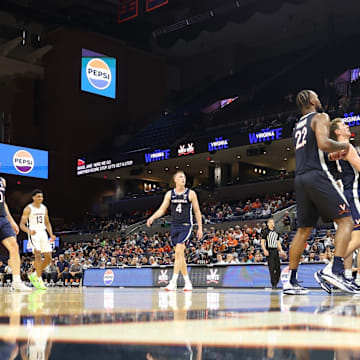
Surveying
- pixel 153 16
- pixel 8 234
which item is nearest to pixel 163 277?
pixel 8 234

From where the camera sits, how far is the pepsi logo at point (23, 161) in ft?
97.2

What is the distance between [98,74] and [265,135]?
7.94m

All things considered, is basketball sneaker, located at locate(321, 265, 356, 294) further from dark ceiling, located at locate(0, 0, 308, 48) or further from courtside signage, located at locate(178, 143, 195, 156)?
courtside signage, located at locate(178, 143, 195, 156)

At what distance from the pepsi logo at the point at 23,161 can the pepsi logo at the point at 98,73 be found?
6.91 meters

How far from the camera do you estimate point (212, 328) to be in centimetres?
227

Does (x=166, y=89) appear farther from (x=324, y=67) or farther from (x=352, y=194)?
(x=352, y=194)

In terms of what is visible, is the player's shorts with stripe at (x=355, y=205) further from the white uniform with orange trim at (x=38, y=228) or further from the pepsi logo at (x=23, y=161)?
the pepsi logo at (x=23, y=161)

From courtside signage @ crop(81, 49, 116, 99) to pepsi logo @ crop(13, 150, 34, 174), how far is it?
6991mm

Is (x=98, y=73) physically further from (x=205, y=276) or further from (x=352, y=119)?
(x=205, y=276)

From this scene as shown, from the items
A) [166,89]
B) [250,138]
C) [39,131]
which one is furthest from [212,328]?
[166,89]

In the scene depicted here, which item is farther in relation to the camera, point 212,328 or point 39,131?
point 39,131

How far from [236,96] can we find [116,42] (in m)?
8.30

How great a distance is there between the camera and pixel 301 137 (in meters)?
5.31

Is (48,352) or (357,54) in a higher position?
(357,54)
